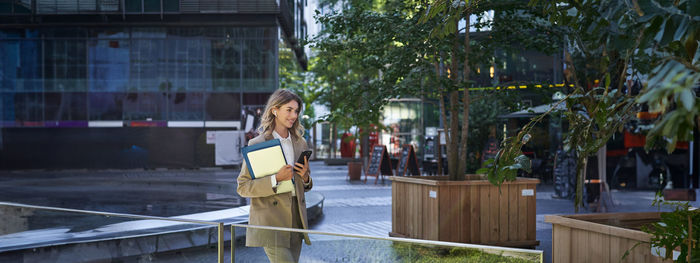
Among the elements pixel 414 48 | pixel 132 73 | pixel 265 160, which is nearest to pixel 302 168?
pixel 265 160

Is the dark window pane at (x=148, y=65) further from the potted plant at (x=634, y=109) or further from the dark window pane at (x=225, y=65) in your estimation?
the potted plant at (x=634, y=109)

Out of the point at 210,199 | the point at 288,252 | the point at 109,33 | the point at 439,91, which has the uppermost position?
the point at 109,33

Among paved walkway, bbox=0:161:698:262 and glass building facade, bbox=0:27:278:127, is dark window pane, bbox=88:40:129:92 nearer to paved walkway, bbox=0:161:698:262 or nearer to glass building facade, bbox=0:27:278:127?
glass building facade, bbox=0:27:278:127

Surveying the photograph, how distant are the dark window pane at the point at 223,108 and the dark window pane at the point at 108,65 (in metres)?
4.27

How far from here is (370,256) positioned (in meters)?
3.04

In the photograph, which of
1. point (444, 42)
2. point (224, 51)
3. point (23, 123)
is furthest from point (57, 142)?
point (444, 42)

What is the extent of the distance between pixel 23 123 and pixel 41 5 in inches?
224

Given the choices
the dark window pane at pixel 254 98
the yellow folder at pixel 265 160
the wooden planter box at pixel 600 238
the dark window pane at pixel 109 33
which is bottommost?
the wooden planter box at pixel 600 238

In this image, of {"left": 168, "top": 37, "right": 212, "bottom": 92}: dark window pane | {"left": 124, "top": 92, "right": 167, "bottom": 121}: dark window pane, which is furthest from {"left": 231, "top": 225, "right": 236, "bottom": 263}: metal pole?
{"left": 124, "top": 92, "right": 167, "bottom": 121}: dark window pane

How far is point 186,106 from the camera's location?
3106cm

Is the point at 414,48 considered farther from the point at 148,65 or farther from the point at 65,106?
the point at 65,106

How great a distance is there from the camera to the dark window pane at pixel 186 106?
30.9 m

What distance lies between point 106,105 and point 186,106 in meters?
3.91

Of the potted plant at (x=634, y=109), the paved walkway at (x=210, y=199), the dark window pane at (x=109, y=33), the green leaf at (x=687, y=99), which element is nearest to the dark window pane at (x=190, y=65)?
the dark window pane at (x=109, y=33)
